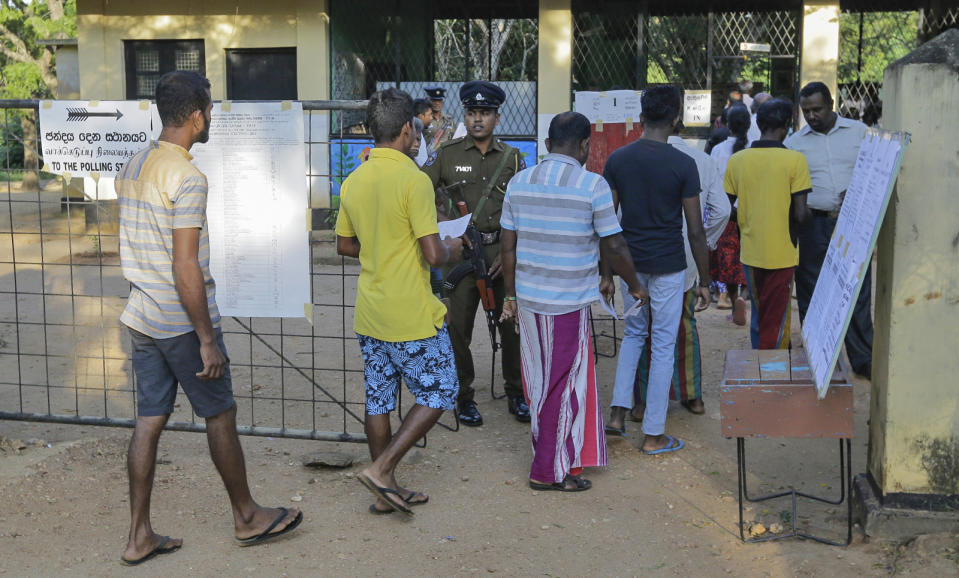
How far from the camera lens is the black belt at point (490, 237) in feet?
18.8

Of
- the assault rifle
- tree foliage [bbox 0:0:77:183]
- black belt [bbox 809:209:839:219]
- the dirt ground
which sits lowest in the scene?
the dirt ground

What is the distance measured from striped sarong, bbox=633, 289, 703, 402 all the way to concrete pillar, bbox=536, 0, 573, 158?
737 centimetres

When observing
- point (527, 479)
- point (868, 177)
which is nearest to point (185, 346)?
point (527, 479)

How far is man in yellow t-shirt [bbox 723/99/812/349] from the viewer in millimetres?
5961

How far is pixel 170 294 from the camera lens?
382 cm

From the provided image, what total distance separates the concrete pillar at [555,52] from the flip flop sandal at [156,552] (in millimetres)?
9548

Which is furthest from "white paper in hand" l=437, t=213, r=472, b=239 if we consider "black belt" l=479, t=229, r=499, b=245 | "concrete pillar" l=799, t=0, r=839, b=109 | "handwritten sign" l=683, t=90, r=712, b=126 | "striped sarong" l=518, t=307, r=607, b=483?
"concrete pillar" l=799, t=0, r=839, b=109

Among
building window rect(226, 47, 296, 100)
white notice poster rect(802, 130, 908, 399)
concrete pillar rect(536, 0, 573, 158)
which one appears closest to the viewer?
white notice poster rect(802, 130, 908, 399)

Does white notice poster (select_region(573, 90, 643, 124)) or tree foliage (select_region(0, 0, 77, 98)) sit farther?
tree foliage (select_region(0, 0, 77, 98))

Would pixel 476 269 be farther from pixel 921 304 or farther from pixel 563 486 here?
pixel 921 304

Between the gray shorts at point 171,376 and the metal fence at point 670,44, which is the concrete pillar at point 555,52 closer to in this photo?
the metal fence at point 670,44

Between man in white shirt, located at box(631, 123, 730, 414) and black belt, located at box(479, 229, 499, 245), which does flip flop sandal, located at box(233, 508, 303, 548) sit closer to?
black belt, located at box(479, 229, 499, 245)

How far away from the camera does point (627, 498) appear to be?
4746 millimetres

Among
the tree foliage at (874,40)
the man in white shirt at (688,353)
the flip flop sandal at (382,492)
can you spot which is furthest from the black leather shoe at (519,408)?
the tree foliage at (874,40)
